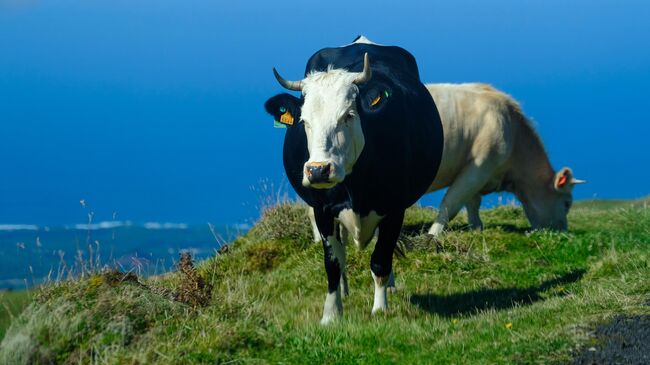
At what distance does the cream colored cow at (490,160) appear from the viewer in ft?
50.4

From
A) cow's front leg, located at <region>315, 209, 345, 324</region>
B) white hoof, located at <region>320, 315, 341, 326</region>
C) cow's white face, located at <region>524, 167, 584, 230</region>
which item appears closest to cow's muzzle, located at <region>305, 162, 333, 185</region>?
cow's front leg, located at <region>315, 209, 345, 324</region>

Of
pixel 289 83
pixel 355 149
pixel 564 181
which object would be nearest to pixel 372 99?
pixel 355 149

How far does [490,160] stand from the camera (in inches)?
614

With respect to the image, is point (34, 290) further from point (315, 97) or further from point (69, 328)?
point (315, 97)

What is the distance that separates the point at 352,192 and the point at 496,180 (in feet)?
24.1

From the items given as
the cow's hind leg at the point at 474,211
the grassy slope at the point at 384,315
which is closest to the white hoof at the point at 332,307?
the grassy slope at the point at 384,315

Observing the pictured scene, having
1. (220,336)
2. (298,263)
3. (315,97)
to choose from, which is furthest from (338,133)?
(298,263)

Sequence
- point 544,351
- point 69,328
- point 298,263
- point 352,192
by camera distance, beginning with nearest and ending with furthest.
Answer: point 544,351
point 69,328
point 352,192
point 298,263

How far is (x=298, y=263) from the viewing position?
1343cm

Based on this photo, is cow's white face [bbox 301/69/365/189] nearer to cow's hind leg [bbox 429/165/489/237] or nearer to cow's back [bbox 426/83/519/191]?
cow's hind leg [bbox 429/165/489/237]

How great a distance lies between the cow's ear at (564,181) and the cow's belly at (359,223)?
23.2ft

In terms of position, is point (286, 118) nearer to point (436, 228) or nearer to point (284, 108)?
point (284, 108)

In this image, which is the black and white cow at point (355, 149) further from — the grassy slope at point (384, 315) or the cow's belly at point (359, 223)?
the grassy slope at point (384, 315)

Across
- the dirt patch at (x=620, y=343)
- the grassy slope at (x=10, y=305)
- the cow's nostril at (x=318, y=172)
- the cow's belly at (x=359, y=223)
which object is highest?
the cow's nostril at (x=318, y=172)
